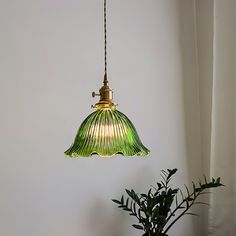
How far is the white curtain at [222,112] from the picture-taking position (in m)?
2.23

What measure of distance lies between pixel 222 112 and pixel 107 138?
1.24m

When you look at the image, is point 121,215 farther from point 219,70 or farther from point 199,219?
point 219,70

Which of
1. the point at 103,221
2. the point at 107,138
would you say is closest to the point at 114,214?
the point at 103,221

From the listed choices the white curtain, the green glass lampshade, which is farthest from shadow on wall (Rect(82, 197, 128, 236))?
the green glass lampshade

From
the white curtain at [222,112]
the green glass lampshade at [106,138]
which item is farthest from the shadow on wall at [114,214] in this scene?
the green glass lampshade at [106,138]

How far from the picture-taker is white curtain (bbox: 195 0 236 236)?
7.32ft

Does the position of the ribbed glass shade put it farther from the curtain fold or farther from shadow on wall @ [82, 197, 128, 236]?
the curtain fold

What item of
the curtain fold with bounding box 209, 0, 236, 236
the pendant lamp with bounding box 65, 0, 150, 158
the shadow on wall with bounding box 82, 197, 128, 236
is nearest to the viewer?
the pendant lamp with bounding box 65, 0, 150, 158

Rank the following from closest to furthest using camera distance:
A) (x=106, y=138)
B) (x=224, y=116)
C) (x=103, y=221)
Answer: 1. (x=106, y=138)
2. (x=103, y=221)
3. (x=224, y=116)

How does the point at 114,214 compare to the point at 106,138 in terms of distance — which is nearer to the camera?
the point at 106,138

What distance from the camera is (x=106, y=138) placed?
50.1 inches

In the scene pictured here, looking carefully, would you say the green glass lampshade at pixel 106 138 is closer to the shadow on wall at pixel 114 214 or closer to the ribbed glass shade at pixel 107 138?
the ribbed glass shade at pixel 107 138

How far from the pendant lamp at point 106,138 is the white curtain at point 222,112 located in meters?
1.13

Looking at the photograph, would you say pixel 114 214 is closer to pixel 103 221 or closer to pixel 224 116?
pixel 103 221
